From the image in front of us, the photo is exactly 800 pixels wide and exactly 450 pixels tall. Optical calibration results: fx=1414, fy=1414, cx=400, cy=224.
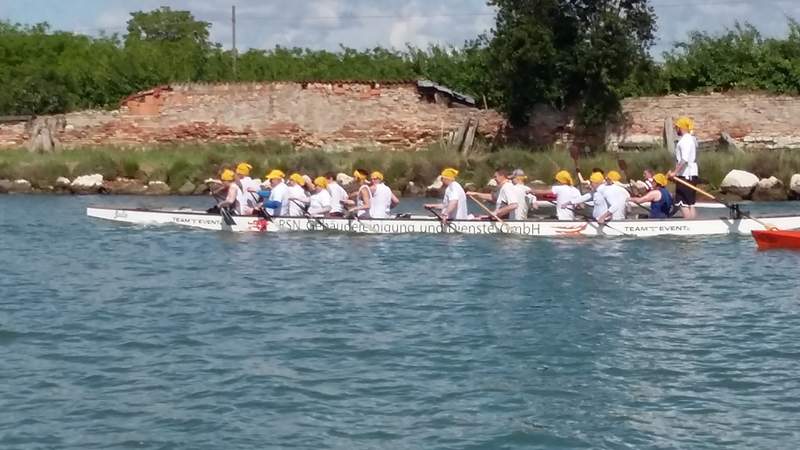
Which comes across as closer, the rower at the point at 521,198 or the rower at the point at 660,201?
the rower at the point at 660,201

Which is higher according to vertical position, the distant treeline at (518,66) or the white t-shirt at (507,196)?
the distant treeline at (518,66)

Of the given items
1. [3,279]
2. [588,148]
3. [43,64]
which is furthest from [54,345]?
[43,64]

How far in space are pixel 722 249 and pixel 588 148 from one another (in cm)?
1870

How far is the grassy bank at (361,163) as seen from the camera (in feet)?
120

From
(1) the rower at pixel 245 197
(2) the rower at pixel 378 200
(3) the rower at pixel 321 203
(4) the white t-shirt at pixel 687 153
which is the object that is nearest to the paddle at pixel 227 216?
(1) the rower at pixel 245 197

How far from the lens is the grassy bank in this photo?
36594 millimetres

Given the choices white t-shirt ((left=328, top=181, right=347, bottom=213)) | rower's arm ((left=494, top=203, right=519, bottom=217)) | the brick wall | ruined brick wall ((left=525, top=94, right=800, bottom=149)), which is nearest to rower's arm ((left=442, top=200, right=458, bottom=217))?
rower's arm ((left=494, top=203, right=519, bottom=217))

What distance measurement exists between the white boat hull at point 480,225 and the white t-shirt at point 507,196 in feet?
1.42

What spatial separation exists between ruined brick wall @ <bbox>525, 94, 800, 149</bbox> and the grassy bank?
1641mm

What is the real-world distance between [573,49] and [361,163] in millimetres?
7440

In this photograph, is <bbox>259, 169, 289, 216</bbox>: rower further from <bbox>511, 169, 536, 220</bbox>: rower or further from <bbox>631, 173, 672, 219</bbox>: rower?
<bbox>631, 173, 672, 219</bbox>: rower

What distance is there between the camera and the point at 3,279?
21406 mm

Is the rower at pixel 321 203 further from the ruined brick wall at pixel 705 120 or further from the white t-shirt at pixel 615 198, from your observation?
the ruined brick wall at pixel 705 120

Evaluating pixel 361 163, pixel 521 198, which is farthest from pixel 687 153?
pixel 361 163
